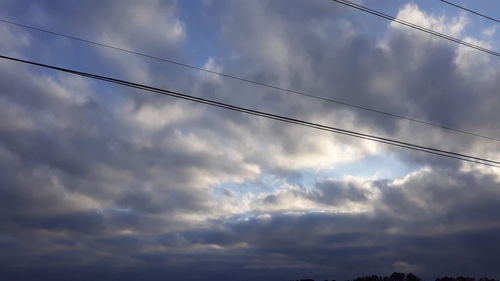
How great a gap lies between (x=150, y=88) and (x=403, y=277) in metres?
24.9

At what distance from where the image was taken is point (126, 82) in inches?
672

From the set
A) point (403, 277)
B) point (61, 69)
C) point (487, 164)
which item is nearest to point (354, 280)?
point (403, 277)

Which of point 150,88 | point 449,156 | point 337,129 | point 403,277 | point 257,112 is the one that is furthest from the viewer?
point 403,277

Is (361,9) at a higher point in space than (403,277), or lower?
higher

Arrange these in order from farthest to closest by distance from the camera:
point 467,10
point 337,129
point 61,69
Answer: point 467,10
point 337,129
point 61,69

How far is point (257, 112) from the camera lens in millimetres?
19312

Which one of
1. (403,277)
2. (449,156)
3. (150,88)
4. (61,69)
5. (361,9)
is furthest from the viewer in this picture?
(403,277)

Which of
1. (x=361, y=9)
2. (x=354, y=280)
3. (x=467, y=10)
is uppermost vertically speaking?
(x=467, y=10)

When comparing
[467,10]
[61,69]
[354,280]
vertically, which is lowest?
[354,280]

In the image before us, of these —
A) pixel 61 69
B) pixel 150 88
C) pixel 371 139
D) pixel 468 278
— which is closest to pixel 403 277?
pixel 468 278

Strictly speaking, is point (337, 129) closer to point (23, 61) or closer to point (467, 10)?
point (23, 61)

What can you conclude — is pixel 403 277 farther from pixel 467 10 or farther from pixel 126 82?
pixel 126 82

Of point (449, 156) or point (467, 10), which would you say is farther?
point (467, 10)

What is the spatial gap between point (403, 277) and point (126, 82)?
25714 millimetres
